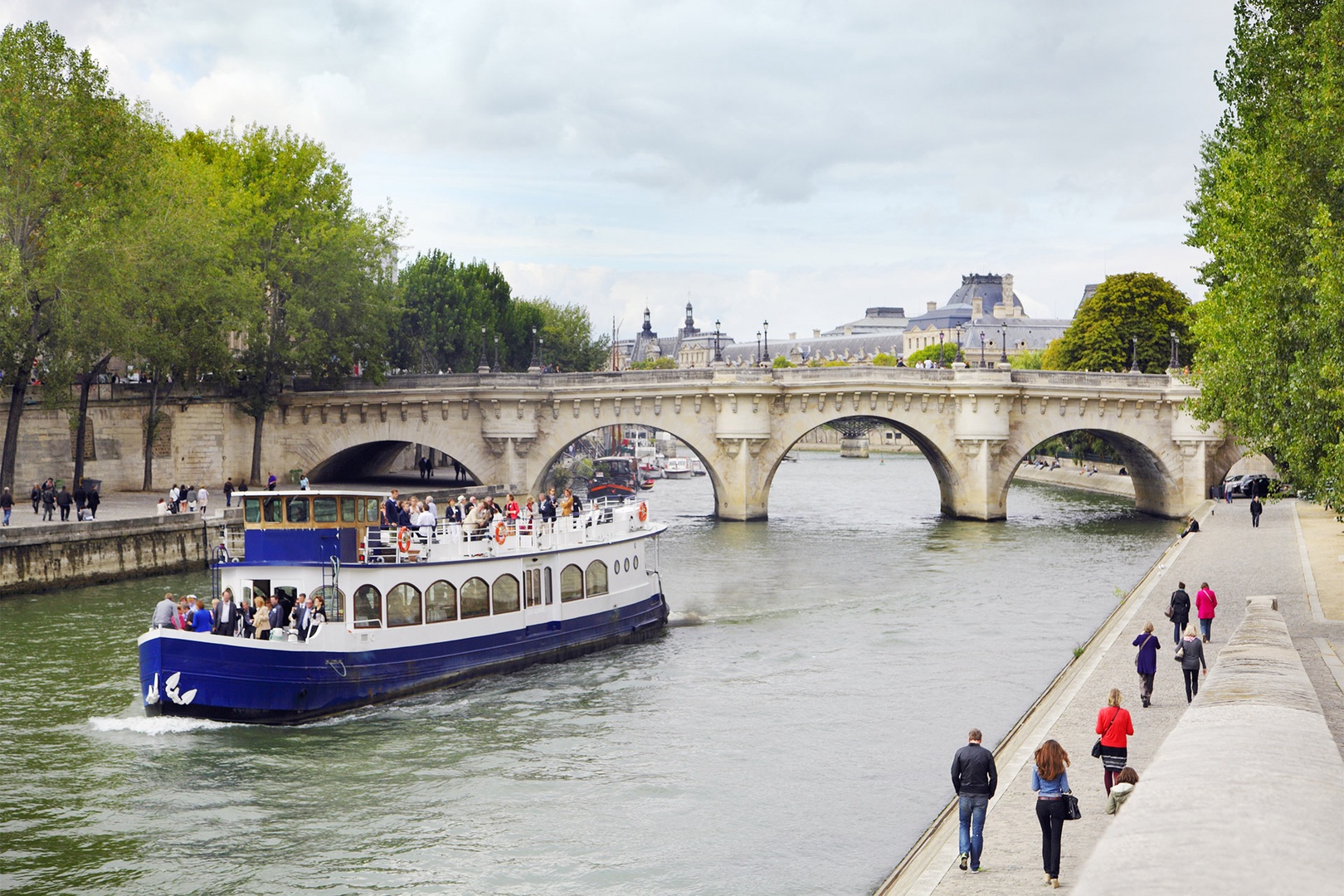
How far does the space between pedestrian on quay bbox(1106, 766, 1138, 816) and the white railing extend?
60.1 feet

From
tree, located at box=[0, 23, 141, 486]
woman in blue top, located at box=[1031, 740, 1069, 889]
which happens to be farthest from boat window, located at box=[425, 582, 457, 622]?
tree, located at box=[0, 23, 141, 486]

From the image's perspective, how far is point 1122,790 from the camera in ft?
52.1

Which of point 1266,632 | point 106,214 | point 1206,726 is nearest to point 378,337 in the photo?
point 106,214

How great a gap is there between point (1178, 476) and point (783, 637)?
4031cm

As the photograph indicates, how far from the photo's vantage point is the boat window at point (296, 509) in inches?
1184

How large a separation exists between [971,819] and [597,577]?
21799 millimetres

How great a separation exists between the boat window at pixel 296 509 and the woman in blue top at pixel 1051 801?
19304 mm

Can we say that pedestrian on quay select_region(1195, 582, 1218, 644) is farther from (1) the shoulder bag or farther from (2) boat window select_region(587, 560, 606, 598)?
(2) boat window select_region(587, 560, 606, 598)

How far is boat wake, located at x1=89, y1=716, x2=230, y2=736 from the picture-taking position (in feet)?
88.9

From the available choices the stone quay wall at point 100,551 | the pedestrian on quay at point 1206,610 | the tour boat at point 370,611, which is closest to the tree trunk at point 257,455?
the stone quay wall at point 100,551

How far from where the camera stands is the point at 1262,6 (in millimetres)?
34812

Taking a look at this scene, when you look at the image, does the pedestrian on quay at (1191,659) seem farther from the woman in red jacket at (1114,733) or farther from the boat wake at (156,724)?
the boat wake at (156,724)

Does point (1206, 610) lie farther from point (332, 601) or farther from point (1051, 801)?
point (332, 601)

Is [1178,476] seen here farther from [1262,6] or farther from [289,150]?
[289,150]
